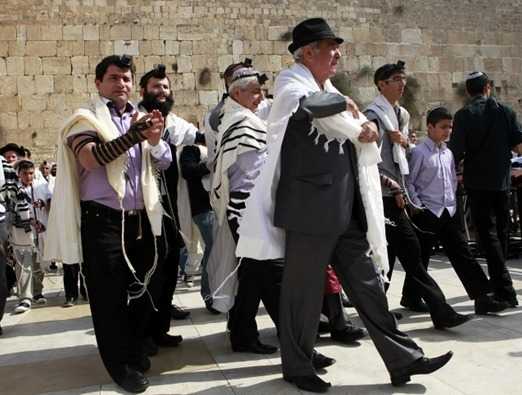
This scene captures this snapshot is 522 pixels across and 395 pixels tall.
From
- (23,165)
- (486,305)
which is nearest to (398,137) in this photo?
(486,305)

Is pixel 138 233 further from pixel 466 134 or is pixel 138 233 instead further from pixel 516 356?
pixel 466 134

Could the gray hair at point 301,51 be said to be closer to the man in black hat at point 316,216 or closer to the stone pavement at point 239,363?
the man in black hat at point 316,216

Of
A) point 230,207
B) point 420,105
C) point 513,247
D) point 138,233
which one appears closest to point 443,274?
point 513,247

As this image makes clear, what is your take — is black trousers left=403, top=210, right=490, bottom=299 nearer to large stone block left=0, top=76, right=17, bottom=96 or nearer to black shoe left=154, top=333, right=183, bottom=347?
black shoe left=154, top=333, right=183, bottom=347

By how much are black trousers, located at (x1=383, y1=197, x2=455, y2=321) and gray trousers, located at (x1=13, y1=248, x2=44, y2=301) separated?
3.79 meters

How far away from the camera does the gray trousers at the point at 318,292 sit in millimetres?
2963

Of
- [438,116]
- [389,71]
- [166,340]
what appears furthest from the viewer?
[438,116]

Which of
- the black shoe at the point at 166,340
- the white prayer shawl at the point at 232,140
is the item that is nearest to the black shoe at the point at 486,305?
the white prayer shawl at the point at 232,140

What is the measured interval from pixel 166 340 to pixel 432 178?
2300mm

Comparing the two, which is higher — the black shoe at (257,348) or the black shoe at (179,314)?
the black shoe at (257,348)

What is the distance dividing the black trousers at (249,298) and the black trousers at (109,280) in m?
0.73

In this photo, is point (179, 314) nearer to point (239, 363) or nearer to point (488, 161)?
point (239, 363)

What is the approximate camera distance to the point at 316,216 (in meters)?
2.92

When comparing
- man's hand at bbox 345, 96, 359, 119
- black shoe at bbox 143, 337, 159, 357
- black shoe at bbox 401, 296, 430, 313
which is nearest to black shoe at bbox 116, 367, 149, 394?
A: black shoe at bbox 143, 337, 159, 357
